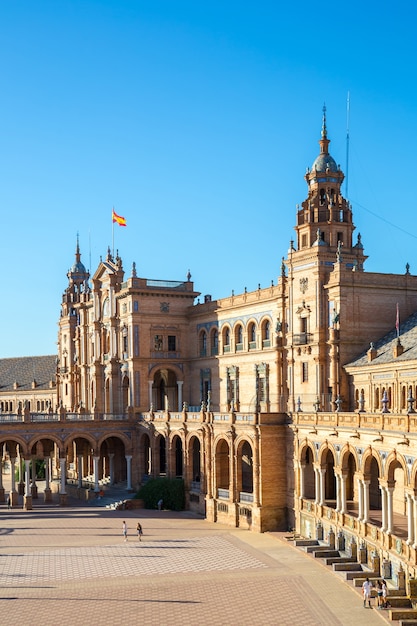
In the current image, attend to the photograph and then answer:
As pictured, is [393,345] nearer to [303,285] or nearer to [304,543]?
[303,285]

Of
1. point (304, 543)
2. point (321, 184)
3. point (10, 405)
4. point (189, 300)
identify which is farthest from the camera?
point (10, 405)

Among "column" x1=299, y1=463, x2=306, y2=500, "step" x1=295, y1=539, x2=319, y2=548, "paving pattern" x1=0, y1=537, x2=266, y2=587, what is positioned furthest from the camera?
"column" x1=299, y1=463, x2=306, y2=500

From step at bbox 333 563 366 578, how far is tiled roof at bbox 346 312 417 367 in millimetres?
13268

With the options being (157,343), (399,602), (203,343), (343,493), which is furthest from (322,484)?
(157,343)

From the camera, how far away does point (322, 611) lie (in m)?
39.1

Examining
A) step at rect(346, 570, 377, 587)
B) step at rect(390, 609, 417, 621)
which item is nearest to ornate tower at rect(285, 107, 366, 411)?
step at rect(346, 570, 377, 587)

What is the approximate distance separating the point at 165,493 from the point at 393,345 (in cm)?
2511

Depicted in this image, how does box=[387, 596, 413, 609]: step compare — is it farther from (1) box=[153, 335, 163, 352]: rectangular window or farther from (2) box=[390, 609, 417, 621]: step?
(1) box=[153, 335, 163, 352]: rectangular window

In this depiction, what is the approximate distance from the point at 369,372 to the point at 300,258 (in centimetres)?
1191

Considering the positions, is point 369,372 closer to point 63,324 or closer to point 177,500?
point 177,500

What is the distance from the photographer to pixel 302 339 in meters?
65.2

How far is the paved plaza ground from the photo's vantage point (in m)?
39.3

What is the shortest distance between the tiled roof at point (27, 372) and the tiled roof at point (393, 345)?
7061cm

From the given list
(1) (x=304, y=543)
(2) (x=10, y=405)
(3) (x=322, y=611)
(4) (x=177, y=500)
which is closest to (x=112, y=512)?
(4) (x=177, y=500)
